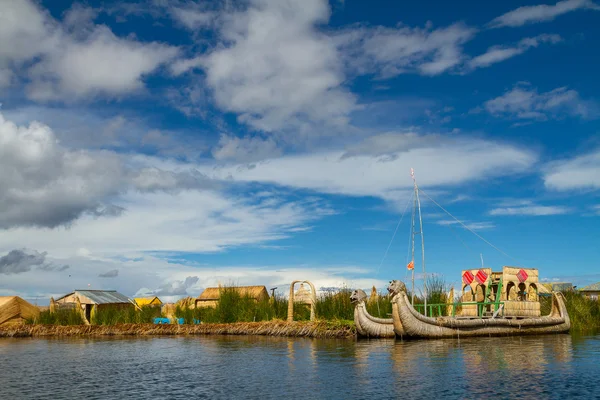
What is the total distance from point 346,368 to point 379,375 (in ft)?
7.06

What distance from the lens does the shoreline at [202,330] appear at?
3412 centimetres

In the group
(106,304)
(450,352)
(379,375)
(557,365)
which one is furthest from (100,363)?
(106,304)

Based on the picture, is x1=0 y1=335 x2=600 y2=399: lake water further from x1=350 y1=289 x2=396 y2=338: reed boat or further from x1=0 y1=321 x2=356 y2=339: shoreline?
x1=0 y1=321 x2=356 y2=339: shoreline

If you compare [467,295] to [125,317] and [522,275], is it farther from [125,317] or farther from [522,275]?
[125,317]

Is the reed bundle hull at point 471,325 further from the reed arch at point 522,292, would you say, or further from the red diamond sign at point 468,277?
the red diamond sign at point 468,277

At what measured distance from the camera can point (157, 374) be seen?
20.6 meters

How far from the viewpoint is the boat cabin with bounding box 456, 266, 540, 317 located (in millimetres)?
33500

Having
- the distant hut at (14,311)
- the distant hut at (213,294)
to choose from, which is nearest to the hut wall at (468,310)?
the distant hut at (213,294)

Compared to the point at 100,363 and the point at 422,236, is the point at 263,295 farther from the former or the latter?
the point at 100,363

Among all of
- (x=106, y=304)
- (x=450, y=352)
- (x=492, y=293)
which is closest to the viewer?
(x=450, y=352)

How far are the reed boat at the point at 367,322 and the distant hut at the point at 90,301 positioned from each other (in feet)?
101

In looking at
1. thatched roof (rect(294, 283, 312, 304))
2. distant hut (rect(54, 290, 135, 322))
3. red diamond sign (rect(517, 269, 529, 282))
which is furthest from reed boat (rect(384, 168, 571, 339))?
distant hut (rect(54, 290, 135, 322))

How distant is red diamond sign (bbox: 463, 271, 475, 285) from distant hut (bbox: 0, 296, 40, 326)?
125 feet

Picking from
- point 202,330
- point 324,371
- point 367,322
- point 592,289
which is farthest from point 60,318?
point 592,289
